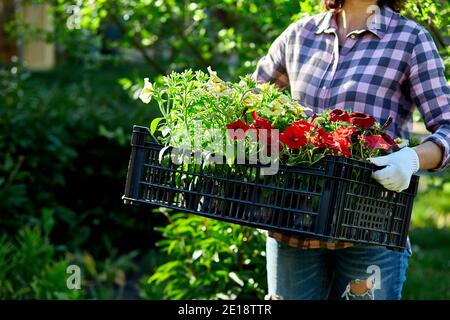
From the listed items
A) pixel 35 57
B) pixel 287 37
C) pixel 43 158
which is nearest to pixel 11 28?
pixel 43 158

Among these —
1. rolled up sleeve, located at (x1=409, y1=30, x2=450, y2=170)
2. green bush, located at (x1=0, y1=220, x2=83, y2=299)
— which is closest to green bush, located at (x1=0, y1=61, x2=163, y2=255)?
green bush, located at (x1=0, y1=220, x2=83, y2=299)

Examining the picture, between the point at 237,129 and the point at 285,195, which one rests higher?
the point at 237,129

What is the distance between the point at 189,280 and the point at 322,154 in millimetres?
1629

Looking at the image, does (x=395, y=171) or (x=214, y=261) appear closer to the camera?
(x=395, y=171)

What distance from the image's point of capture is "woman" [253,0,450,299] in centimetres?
260

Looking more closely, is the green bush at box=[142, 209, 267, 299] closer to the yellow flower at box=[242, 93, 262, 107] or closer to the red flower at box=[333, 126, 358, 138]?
the yellow flower at box=[242, 93, 262, 107]

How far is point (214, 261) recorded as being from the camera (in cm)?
363

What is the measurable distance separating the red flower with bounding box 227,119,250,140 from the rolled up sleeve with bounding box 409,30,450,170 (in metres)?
0.63

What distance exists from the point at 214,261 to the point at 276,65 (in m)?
1.05

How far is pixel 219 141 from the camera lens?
2318 mm

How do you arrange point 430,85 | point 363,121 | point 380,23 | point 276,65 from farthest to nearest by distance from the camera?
point 276,65
point 380,23
point 430,85
point 363,121

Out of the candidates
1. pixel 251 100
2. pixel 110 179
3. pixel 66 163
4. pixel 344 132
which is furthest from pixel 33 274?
pixel 344 132

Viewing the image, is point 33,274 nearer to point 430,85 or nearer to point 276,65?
point 276,65

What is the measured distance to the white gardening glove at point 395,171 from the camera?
2.28 m
